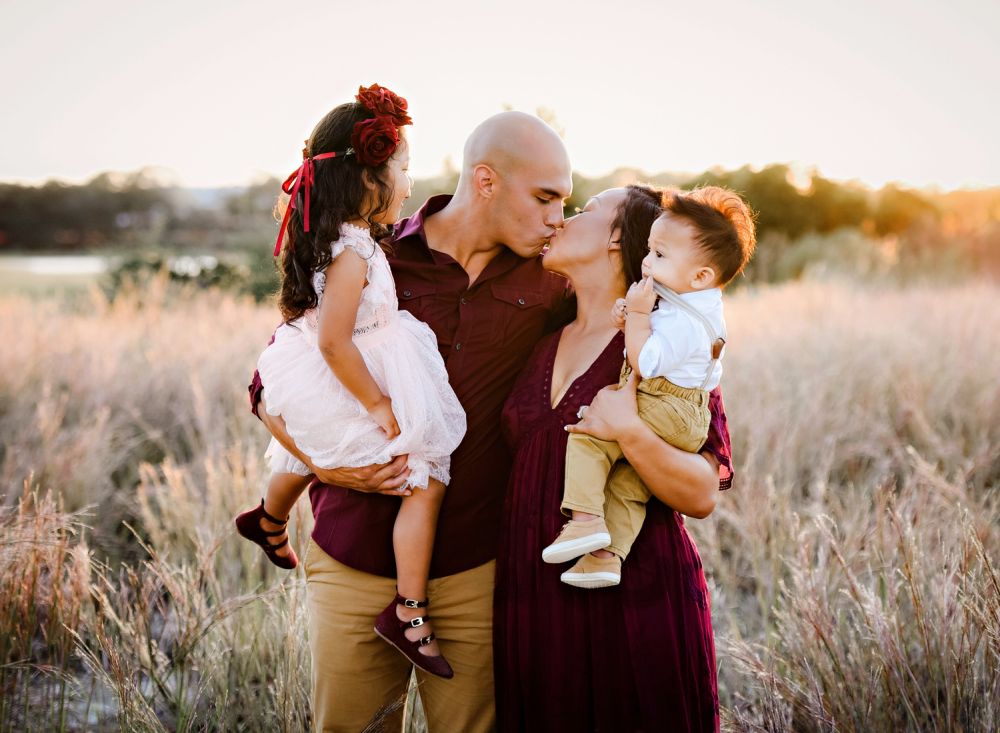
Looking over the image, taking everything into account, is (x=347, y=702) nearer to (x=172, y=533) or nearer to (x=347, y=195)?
(x=347, y=195)

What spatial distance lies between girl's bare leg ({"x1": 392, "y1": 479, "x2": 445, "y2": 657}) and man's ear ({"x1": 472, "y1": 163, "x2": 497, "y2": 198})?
988mm

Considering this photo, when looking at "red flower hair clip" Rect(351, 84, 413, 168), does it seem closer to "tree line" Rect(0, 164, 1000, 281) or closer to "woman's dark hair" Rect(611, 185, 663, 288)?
"woman's dark hair" Rect(611, 185, 663, 288)

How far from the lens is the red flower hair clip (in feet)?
7.38

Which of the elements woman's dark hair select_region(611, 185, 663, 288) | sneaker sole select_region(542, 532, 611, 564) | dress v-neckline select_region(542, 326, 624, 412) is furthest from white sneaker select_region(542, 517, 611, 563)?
woman's dark hair select_region(611, 185, 663, 288)

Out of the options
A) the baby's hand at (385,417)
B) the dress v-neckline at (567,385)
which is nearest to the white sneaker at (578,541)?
the dress v-neckline at (567,385)

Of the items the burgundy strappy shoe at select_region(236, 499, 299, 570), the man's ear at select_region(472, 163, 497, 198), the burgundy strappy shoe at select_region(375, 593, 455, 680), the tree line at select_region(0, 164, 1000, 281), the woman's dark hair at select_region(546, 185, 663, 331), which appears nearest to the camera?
the burgundy strappy shoe at select_region(375, 593, 455, 680)

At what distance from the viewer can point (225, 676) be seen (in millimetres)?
2939

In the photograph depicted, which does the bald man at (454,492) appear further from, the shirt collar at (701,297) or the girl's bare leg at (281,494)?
the shirt collar at (701,297)

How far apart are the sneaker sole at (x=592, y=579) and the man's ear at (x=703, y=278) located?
2.67 feet

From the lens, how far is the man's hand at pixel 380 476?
7.37 ft

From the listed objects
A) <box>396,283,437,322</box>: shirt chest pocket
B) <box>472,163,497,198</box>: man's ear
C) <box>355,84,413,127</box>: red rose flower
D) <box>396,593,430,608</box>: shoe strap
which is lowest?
<box>396,593,430,608</box>: shoe strap

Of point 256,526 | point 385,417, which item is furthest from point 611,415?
point 256,526

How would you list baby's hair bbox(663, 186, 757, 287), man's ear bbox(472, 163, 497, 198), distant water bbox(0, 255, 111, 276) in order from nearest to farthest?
baby's hair bbox(663, 186, 757, 287), man's ear bbox(472, 163, 497, 198), distant water bbox(0, 255, 111, 276)

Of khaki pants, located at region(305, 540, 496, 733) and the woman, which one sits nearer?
the woman
